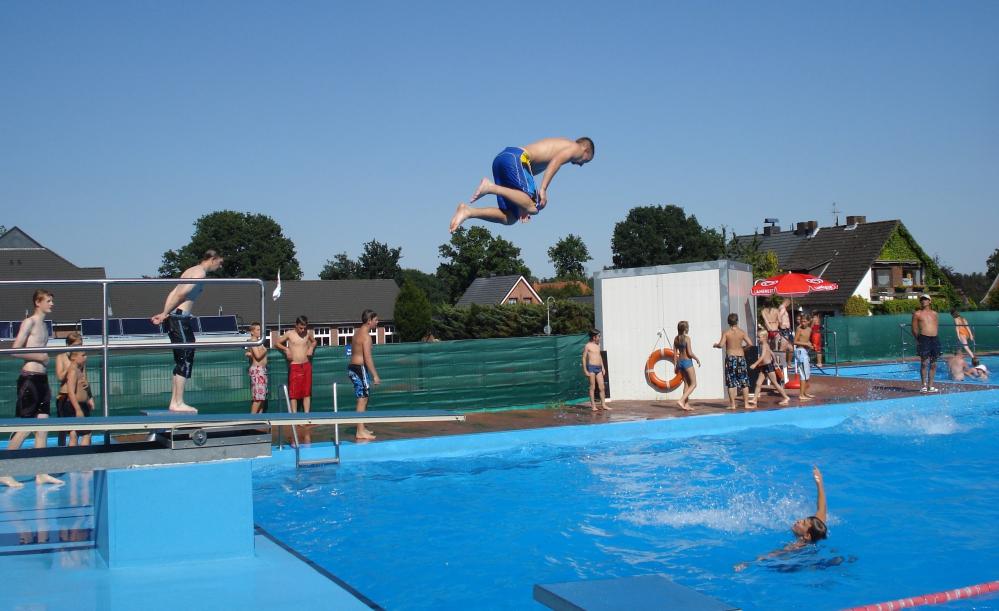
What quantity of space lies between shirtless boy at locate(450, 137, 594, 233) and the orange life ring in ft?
30.5

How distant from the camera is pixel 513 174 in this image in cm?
756

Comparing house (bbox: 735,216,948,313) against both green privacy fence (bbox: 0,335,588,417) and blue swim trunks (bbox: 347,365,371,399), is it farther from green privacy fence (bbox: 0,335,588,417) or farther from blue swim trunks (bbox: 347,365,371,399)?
blue swim trunks (bbox: 347,365,371,399)

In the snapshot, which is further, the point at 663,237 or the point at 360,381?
the point at 663,237

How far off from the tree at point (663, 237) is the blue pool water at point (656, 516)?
78660mm

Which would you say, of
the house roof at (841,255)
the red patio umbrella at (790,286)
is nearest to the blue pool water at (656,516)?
the red patio umbrella at (790,286)

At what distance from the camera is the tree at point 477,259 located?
7781cm

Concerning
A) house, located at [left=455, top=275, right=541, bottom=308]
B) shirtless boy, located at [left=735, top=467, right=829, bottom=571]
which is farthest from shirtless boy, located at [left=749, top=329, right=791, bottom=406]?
house, located at [left=455, top=275, right=541, bottom=308]

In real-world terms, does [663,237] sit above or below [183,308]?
above

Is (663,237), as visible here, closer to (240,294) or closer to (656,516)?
(240,294)

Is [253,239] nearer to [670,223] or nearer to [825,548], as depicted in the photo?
[670,223]

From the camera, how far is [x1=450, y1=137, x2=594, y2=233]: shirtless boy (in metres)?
7.42

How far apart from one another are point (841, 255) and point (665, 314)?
4062 centimetres

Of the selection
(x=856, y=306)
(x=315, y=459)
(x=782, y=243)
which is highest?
(x=782, y=243)

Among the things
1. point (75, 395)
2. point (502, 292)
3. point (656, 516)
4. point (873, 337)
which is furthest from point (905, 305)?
point (75, 395)
